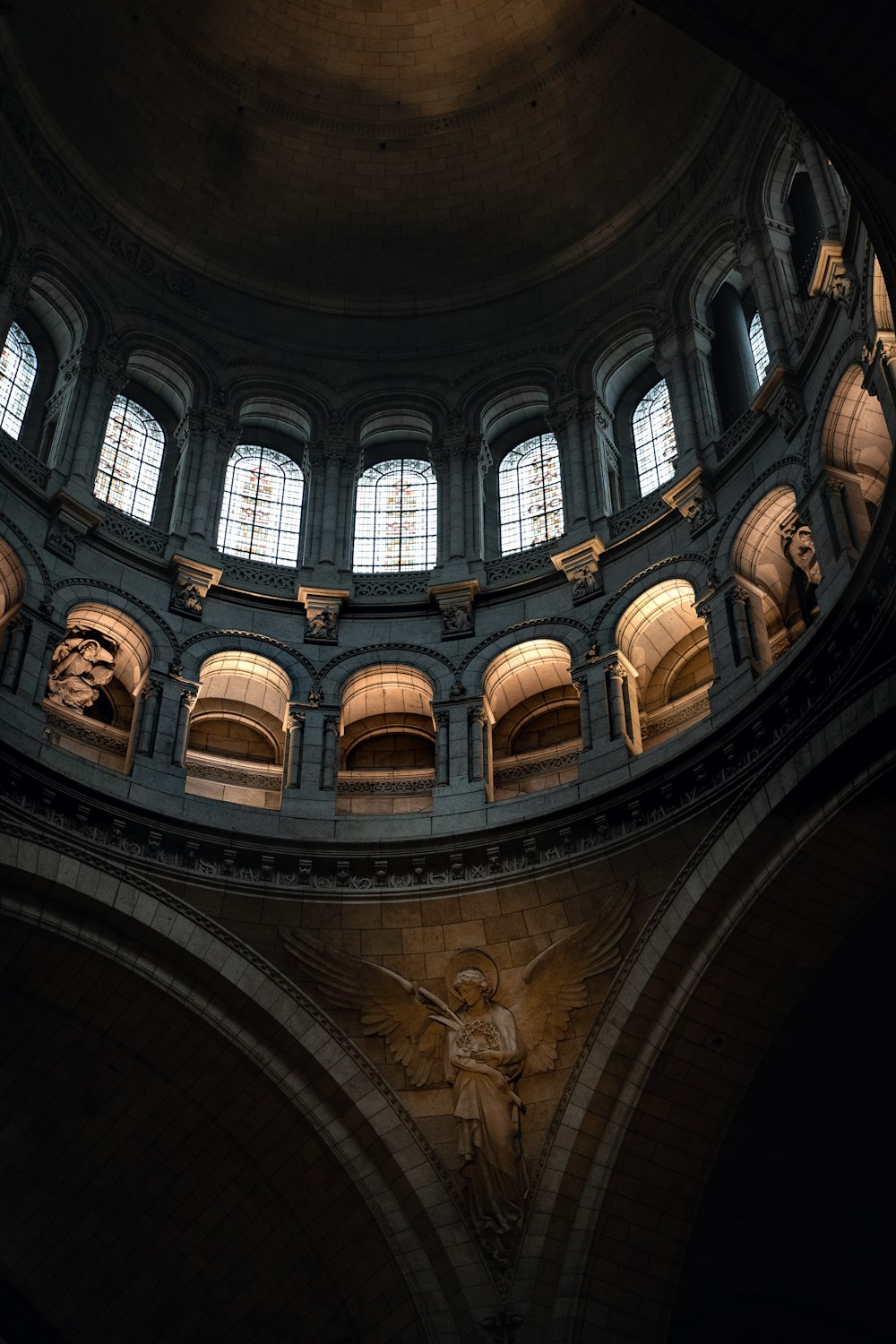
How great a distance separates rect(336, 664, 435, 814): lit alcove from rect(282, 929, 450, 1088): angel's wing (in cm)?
369

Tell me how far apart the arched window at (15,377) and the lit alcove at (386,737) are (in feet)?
24.9

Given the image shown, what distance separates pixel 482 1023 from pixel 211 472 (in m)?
11.9

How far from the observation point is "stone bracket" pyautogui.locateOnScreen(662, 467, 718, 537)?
84.8 feet

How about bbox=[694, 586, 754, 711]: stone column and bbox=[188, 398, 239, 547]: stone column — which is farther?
bbox=[188, 398, 239, 547]: stone column

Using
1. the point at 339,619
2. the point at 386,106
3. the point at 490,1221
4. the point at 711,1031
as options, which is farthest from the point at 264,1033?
the point at 386,106

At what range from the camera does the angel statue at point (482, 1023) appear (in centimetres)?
2178

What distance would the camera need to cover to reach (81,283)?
3016 cm

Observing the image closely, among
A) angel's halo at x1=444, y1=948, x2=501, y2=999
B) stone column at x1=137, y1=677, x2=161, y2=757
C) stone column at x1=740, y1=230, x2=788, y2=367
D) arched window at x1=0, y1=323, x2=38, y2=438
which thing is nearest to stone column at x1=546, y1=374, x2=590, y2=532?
stone column at x1=740, y1=230, x2=788, y2=367

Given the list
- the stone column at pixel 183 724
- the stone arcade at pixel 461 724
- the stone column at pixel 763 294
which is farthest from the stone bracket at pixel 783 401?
the stone column at pixel 183 724

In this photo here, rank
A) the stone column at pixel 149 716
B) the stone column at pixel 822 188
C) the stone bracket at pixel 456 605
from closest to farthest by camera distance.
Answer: the stone column at pixel 822 188
the stone column at pixel 149 716
the stone bracket at pixel 456 605

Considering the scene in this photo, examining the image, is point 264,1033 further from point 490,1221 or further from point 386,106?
point 386,106

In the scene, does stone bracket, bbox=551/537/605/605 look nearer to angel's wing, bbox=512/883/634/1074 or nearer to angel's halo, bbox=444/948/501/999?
→ angel's wing, bbox=512/883/634/1074

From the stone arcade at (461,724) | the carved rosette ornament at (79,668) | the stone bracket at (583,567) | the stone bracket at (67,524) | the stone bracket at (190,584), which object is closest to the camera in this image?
the stone arcade at (461,724)

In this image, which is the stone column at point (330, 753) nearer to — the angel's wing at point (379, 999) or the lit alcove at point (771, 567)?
the angel's wing at point (379, 999)
